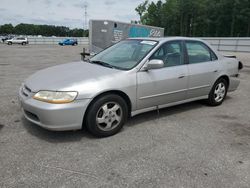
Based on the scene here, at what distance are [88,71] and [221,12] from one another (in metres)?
70.7

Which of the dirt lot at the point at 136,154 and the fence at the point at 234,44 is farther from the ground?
the fence at the point at 234,44

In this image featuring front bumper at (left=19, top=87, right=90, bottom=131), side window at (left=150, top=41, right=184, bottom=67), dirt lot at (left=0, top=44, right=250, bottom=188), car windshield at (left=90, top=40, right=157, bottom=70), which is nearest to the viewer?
dirt lot at (left=0, top=44, right=250, bottom=188)

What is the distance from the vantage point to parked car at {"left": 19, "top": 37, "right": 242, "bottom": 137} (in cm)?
319

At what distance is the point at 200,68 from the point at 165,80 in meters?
1.04

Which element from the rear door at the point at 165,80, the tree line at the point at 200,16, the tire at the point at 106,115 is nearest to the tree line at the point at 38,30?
the tree line at the point at 200,16

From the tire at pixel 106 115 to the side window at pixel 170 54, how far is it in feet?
3.54

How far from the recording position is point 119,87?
3535 millimetres

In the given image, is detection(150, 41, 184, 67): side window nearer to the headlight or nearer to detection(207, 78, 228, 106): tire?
detection(207, 78, 228, 106): tire

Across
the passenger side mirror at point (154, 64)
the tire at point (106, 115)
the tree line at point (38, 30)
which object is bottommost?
the tire at point (106, 115)

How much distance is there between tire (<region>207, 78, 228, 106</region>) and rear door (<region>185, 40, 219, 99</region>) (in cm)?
19

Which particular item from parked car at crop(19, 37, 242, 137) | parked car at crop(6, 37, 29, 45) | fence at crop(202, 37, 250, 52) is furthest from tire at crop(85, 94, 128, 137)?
parked car at crop(6, 37, 29, 45)

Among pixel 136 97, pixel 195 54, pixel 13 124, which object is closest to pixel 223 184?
pixel 136 97

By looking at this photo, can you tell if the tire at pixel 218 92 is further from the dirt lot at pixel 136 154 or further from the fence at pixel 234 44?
the fence at pixel 234 44

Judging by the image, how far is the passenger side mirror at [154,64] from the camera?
3714 millimetres
